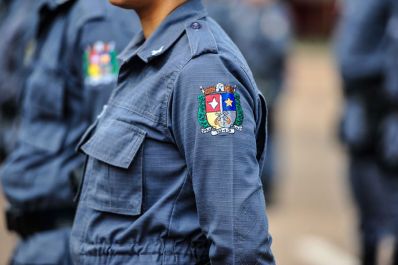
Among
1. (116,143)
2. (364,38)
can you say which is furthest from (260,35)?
(116,143)

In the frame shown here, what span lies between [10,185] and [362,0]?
2.74 meters

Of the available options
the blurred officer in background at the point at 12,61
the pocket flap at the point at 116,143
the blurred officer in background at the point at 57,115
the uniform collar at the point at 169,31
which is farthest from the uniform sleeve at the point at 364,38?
the pocket flap at the point at 116,143

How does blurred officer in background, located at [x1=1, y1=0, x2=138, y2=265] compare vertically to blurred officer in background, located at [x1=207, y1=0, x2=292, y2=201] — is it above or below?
above

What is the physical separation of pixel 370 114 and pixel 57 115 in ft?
8.45

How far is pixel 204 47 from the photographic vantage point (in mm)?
2748

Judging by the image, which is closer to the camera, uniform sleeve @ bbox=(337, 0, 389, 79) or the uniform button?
the uniform button

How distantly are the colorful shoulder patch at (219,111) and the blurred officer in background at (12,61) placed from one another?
6.01 feet

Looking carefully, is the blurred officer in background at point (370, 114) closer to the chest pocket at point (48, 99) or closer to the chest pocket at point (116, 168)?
the chest pocket at point (48, 99)

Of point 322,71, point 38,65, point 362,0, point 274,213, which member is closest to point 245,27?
point 274,213

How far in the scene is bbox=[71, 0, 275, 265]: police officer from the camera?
2686 millimetres

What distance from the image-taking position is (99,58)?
12.4ft

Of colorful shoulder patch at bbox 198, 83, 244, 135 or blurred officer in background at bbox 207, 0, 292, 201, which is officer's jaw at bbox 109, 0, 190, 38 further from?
blurred officer in background at bbox 207, 0, 292, 201

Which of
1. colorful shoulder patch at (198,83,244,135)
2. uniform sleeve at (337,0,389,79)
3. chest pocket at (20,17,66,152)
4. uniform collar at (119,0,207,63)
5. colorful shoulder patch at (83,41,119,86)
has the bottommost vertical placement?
uniform sleeve at (337,0,389,79)

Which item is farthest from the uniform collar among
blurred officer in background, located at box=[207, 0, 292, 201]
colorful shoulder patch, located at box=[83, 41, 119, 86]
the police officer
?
blurred officer in background, located at box=[207, 0, 292, 201]
